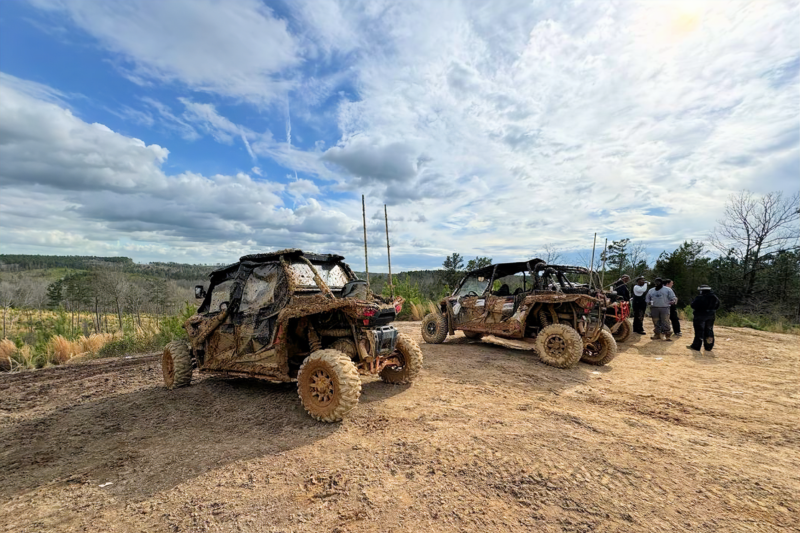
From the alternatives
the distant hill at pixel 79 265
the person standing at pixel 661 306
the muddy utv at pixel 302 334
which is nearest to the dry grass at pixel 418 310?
the person standing at pixel 661 306

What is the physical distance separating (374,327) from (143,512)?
2.82 metres

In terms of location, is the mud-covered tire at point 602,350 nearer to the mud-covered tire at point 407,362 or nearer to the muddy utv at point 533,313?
the muddy utv at point 533,313

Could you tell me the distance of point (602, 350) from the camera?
24.4 feet

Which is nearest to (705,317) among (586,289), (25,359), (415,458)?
(586,289)

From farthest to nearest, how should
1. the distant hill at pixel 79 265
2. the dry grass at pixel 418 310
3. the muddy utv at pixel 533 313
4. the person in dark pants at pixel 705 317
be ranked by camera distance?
1. the distant hill at pixel 79 265
2. the dry grass at pixel 418 310
3. the person in dark pants at pixel 705 317
4. the muddy utv at pixel 533 313

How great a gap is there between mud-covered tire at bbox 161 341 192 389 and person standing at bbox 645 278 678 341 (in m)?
11.0

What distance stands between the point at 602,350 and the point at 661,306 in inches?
163

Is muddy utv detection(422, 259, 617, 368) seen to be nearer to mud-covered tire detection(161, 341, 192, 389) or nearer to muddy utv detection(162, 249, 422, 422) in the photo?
muddy utv detection(162, 249, 422, 422)

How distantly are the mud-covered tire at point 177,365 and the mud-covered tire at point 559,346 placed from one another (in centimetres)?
596

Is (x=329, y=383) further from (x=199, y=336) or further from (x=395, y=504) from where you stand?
(x=199, y=336)

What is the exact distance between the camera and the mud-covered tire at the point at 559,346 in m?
6.84

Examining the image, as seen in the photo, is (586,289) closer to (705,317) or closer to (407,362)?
(705,317)

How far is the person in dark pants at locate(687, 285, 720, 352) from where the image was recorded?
8797 millimetres

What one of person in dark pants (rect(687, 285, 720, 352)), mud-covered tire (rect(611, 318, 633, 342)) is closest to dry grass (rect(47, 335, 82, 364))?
mud-covered tire (rect(611, 318, 633, 342))
